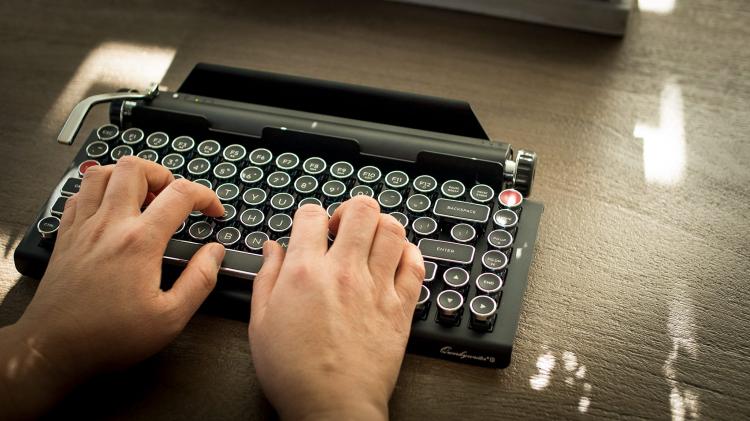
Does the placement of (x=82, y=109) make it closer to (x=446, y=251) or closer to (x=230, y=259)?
(x=230, y=259)

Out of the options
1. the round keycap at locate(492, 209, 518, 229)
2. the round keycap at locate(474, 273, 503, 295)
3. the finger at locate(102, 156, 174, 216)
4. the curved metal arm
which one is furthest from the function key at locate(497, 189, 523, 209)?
the curved metal arm

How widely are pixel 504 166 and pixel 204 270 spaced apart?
1.46 ft

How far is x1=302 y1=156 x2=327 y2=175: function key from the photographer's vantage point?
119 centimetres

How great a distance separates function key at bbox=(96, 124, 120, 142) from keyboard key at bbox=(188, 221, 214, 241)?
252mm

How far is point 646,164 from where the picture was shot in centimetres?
130

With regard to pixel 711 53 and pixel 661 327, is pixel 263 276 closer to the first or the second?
pixel 661 327

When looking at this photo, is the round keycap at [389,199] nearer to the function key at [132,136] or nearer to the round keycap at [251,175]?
the round keycap at [251,175]

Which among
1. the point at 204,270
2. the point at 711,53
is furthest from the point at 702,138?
the point at 204,270

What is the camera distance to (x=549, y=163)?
1312 millimetres

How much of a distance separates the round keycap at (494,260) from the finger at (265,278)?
0.27m

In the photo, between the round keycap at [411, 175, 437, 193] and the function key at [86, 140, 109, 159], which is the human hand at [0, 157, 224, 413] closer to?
the function key at [86, 140, 109, 159]

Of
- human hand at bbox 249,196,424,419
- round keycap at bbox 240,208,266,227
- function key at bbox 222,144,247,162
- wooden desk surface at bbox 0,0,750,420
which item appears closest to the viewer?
human hand at bbox 249,196,424,419

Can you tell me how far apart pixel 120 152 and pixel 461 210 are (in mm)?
531

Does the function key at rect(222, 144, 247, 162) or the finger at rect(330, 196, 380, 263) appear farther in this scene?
the function key at rect(222, 144, 247, 162)
